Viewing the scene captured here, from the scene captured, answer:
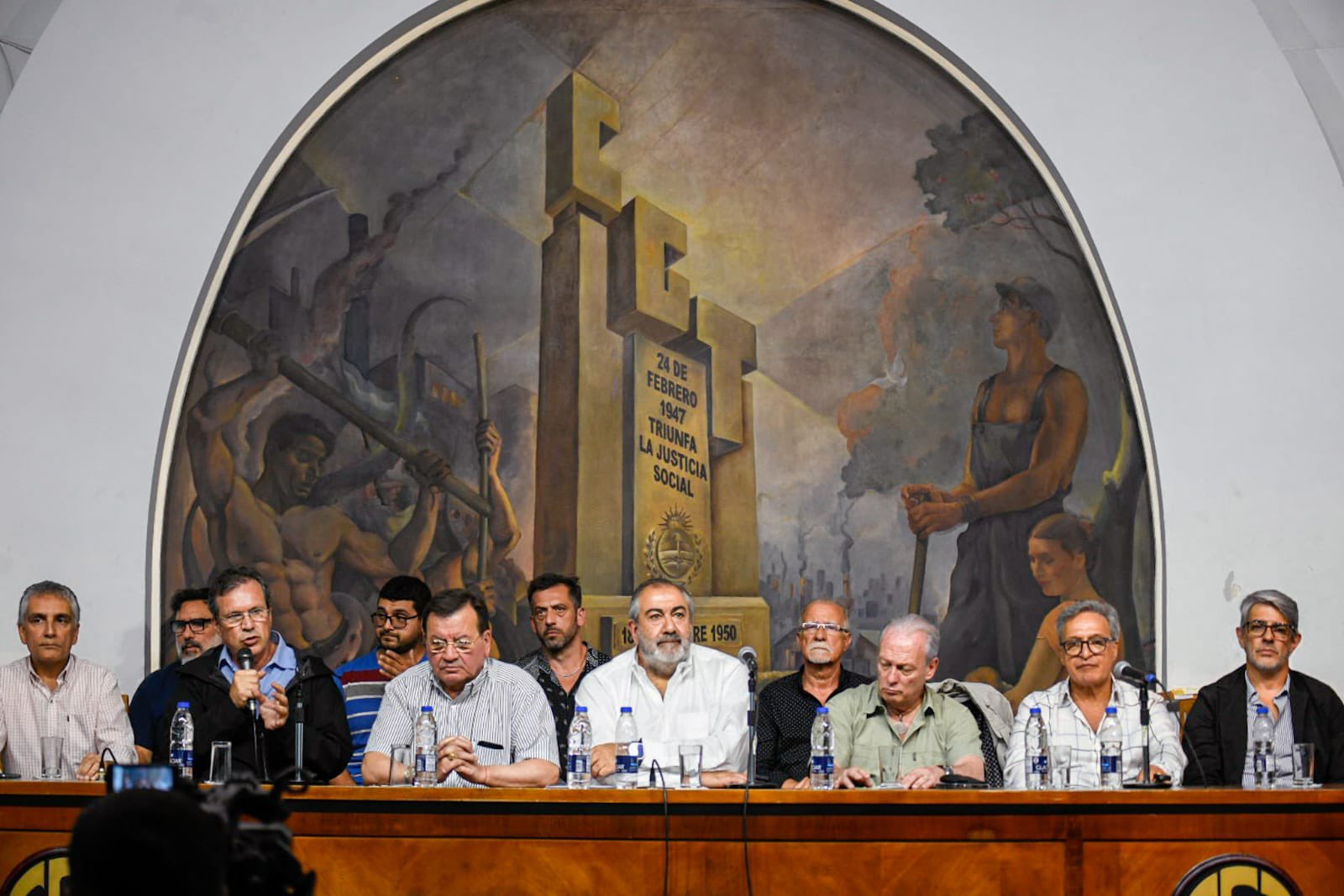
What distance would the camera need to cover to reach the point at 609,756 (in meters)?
4.97

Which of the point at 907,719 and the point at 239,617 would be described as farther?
the point at 907,719

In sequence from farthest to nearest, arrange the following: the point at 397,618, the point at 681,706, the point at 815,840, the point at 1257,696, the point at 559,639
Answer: the point at 397,618 → the point at 559,639 → the point at 1257,696 → the point at 681,706 → the point at 815,840

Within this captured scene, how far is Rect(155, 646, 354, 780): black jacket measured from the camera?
16.0 ft

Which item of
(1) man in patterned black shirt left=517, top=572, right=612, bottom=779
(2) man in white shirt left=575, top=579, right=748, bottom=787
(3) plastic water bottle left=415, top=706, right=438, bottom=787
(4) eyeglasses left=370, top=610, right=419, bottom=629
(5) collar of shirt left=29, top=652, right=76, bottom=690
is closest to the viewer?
(3) plastic water bottle left=415, top=706, right=438, bottom=787

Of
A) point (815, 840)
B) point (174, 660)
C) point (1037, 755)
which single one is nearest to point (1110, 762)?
point (1037, 755)

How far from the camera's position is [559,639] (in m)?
5.90

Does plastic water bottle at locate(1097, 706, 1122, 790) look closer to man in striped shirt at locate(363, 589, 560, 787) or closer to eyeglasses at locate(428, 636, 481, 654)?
man in striped shirt at locate(363, 589, 560, 787)

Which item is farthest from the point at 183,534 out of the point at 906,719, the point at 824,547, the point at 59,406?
the point at 906,719

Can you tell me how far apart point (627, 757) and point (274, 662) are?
1249 mm

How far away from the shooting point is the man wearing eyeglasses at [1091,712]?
197 inches

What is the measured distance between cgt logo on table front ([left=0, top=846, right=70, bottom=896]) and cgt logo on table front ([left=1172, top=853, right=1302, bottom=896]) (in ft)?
10.3

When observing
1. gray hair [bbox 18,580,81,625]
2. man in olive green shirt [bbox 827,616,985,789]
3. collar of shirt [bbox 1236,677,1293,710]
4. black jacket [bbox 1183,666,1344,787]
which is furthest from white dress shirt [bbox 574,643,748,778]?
gray hair [bbox 18,580,81,625]

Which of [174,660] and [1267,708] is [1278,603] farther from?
[174,660]

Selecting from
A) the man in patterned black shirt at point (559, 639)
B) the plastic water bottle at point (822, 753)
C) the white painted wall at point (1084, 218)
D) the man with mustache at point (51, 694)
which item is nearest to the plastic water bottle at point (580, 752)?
the plastic water bottle at point (822, 753)
